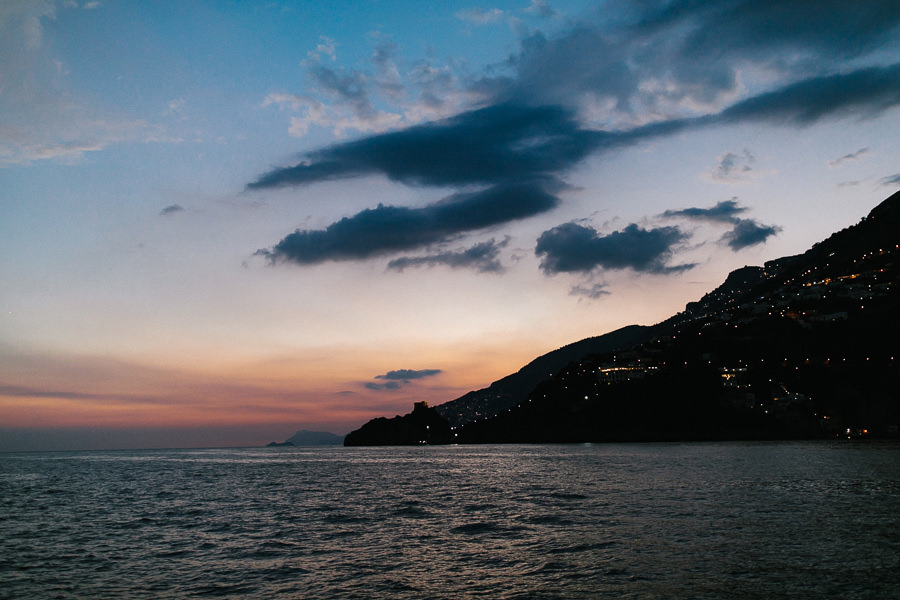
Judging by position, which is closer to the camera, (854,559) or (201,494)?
(854,559)

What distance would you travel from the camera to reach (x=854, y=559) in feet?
91.3

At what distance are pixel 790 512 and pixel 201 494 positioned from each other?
64957 millimetres

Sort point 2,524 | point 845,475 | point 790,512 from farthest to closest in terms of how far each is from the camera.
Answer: point 845,475 < point 2,524 < point 790,512

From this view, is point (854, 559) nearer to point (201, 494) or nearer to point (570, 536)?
point (570, 536)

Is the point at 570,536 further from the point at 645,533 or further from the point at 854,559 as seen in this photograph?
the point at 854,559

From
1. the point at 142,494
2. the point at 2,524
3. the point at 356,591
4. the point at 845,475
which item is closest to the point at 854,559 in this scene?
the point at 356,591

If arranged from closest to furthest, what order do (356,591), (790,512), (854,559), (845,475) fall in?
1. (356,591)
2. (854,559)
3. (790,512)
4. (845,475)

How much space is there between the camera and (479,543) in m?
35.0

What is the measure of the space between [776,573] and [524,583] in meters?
11.4

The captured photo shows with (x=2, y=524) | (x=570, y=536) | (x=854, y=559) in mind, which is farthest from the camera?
(x=2, y=524)

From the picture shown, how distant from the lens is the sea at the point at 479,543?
24.9 m

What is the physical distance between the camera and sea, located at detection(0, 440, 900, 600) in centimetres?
2486

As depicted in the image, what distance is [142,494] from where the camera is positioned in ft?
243

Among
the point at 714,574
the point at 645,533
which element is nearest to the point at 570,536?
the point at 645,533
